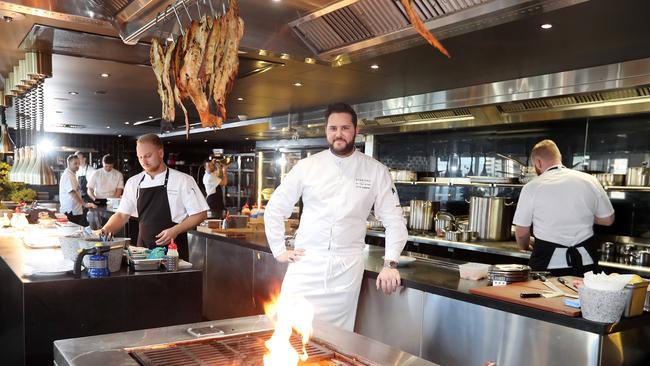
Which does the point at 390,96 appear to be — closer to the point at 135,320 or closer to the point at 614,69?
the point at 614,69

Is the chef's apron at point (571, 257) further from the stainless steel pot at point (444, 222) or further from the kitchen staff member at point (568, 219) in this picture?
the stainless steel pot at point (444, 222)

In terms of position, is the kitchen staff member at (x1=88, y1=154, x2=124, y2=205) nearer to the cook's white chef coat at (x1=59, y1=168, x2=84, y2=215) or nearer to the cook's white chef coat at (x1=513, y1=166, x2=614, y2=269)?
the cook's white chef coat at (x1=59, y1=168, x2=84, y2=215)

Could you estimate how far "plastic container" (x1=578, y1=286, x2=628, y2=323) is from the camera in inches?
83.6

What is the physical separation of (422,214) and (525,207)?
2.47 meters

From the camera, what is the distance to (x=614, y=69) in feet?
13.6

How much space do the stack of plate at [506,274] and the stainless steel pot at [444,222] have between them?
3.02m

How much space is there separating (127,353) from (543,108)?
14.7 feet

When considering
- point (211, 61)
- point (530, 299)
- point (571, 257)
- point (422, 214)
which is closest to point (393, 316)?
point (530, 299)

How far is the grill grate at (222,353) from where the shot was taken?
1.50 metres

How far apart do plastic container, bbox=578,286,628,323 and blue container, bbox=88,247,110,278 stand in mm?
2205

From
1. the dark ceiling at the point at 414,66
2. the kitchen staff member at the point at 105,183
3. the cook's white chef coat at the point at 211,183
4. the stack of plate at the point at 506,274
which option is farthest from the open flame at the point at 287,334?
the cook's white chef coat at the point at 211,183

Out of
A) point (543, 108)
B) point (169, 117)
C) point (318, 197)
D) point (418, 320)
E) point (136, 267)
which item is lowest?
point (418, 320)

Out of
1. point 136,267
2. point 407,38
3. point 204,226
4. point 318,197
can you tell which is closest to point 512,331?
point 318,197

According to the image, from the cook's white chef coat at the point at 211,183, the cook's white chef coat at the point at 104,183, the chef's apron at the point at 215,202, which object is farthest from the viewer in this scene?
the cook's white chef coat at the point at 211,183
